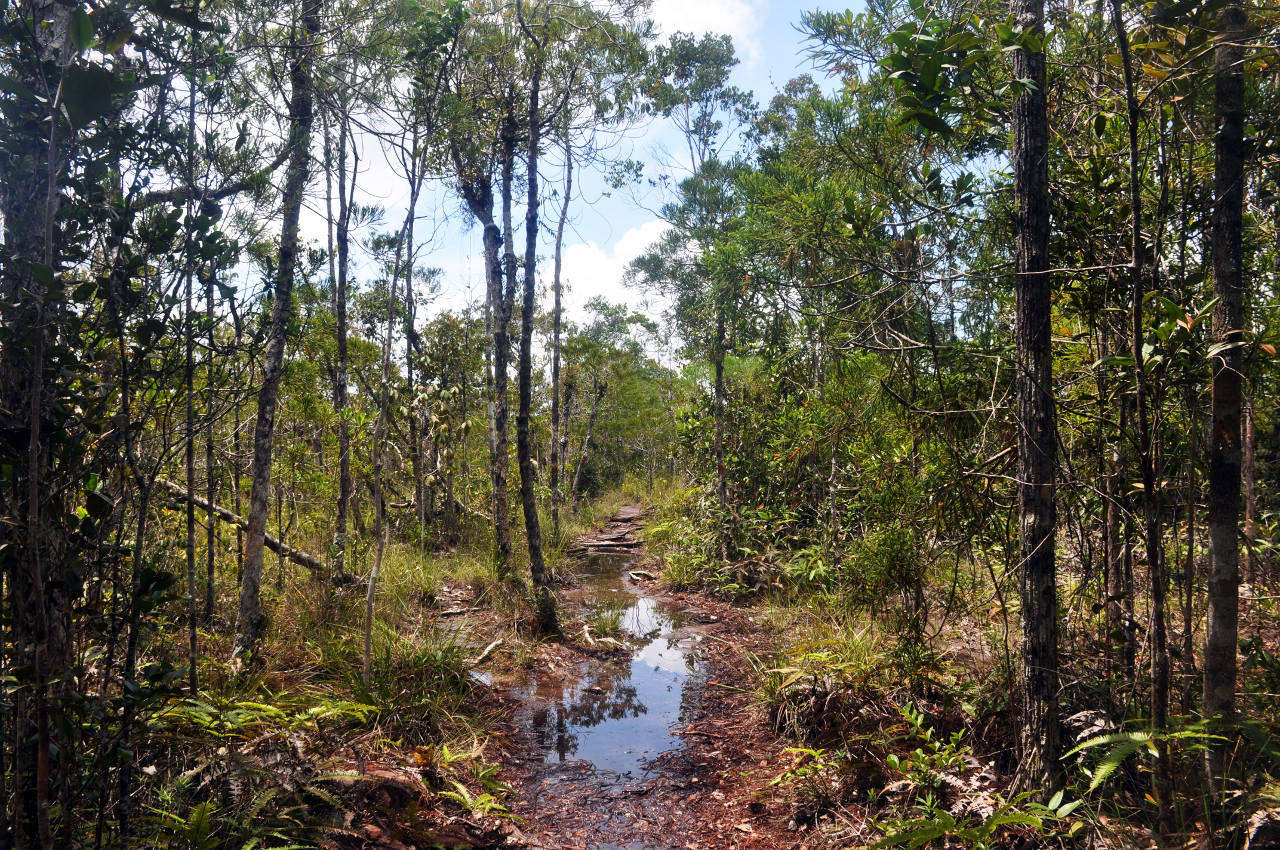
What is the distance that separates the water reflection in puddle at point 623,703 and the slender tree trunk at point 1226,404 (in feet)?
11.9

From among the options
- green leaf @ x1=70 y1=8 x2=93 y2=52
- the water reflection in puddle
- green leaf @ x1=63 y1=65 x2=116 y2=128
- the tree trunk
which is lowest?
the water reflection in puddle

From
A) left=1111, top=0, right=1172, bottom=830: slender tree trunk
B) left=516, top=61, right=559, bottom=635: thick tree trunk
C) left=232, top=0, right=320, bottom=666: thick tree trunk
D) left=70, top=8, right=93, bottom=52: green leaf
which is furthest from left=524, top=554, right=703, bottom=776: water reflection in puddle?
left=70, top=8, right=93, bottom=52: green leaf

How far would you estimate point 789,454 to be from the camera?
6.85 metres

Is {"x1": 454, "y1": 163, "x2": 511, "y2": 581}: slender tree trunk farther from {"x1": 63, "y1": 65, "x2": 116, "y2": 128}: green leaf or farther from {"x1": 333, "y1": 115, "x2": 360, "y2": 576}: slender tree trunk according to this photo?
{"x1": 63, "y1": 65, "x2": 116, "y2": 128}: green leaf

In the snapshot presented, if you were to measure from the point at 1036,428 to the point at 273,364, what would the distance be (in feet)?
17.6

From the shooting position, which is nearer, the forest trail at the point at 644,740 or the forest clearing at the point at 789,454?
the forest clearing at the point at 789,454

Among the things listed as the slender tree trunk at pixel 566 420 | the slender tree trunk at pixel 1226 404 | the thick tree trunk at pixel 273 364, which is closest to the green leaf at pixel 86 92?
the thick tree trunk at pixel 273 364

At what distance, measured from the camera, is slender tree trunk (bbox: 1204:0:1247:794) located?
2.72 metres

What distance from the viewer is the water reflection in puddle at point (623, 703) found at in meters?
5.26

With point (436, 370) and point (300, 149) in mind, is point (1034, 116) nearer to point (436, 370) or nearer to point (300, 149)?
point (300, 149)

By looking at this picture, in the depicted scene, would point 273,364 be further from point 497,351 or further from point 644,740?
point 644,740

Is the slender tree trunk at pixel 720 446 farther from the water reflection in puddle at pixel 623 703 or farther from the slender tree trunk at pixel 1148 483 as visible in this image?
the slender tree trunk at pixel 1148 483

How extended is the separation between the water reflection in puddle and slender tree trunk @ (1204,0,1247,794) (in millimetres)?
3630

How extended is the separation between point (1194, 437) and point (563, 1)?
737cm
